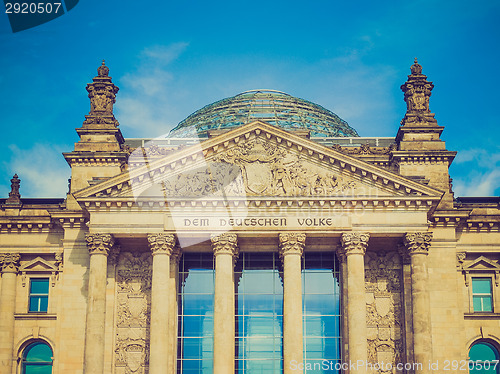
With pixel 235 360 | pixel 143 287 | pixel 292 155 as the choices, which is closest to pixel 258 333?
pixel 235 360

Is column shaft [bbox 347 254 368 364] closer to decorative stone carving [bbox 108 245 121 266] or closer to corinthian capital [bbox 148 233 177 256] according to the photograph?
corinthian capital [bbox 148 233 177 256]

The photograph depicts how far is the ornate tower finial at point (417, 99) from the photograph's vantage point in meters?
59.3

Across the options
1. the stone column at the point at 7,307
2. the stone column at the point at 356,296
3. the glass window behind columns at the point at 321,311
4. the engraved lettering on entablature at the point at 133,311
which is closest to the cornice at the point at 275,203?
the stone column at the point at 356,296

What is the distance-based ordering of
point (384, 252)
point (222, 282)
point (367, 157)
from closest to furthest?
point (222, 282) → point (384, 252) → point (367, 157)

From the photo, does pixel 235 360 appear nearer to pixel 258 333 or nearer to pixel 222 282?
pixel 258 333

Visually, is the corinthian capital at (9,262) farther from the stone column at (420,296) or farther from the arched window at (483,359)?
the arched window at (483,359)

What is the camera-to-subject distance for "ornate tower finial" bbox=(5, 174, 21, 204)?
58.6m

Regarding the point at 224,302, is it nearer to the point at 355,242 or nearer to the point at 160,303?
the point at 160,303

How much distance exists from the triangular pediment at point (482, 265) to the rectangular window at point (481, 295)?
77 centimetres

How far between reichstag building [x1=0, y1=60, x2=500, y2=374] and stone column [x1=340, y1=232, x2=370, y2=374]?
0.07 meters

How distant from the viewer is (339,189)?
53.1 meters

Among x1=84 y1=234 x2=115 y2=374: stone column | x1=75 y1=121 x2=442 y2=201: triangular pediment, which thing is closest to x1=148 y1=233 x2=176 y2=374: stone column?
x1=84 y1=234 x2=115 y2=374: stone column

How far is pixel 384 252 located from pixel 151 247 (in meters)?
14.5

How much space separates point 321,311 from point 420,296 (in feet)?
21.6
